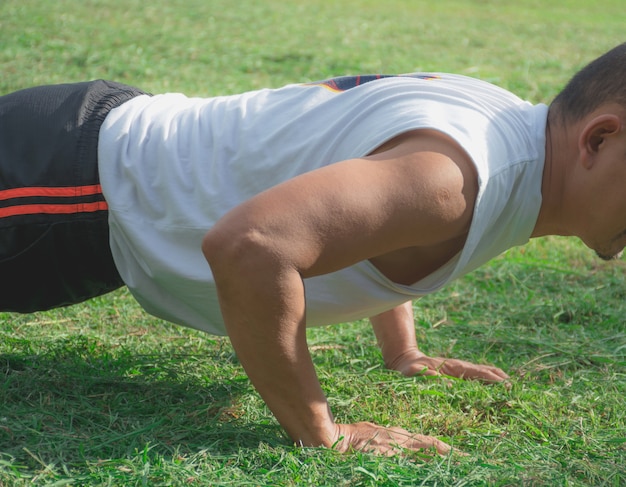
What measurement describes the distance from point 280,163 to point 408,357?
3.02 feet

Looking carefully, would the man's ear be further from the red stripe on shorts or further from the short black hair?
the red stripe on shorts

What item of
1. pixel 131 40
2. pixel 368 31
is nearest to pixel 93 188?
pixel 131 40

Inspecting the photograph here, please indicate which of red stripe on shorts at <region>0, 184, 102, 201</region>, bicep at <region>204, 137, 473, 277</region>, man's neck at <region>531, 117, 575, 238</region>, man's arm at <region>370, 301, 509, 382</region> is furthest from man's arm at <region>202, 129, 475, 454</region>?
man's arm at <region>370, 301, 509, 382</region>

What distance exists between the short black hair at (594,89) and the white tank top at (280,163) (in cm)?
6

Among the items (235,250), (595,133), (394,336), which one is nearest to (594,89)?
(595,133)

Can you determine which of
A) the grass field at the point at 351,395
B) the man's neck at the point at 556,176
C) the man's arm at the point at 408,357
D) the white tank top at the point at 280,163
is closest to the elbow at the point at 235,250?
the white tank top at the point at 280,163

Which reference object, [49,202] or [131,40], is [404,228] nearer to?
[49,202]

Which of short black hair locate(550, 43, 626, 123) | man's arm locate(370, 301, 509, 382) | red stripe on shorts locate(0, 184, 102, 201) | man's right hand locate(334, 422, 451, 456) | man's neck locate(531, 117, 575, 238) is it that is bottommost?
man's arm locate(370, 301, 509, 382)

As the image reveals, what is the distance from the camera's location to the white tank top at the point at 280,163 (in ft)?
5.86

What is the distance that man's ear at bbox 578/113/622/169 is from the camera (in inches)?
67.8

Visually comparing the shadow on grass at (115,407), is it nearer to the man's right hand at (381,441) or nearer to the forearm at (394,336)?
the man's right hand at (381,441)

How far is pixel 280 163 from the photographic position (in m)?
1.91

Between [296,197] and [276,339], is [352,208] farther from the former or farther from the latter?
[276,339]

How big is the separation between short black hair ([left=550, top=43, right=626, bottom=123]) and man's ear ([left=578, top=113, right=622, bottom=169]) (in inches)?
1.7
